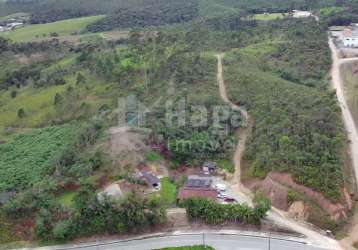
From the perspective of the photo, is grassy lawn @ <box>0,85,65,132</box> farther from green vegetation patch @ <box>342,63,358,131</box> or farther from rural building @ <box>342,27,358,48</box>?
rural building @ <box>342,27,358,48</box>

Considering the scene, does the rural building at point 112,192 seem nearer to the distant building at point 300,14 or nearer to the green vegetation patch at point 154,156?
the green vegetation patch at point 154,156

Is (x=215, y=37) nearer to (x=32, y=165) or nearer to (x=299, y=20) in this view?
(x=299, y=20)

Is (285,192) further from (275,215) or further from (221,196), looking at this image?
(221,196)

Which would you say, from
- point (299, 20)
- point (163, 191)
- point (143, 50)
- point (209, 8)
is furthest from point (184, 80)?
point (209, 8)

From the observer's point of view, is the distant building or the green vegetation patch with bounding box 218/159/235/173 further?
the distant building

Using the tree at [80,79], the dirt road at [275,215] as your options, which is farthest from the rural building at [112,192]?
the tree at [80,79]

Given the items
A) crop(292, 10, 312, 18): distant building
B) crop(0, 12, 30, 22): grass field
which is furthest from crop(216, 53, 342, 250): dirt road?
crop(0, 12, 30, 22): grass field

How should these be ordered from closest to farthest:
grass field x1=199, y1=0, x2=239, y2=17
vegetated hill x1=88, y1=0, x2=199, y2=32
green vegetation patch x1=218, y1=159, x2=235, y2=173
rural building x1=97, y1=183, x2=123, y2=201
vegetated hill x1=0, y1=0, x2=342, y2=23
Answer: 1. rural building x1=97, y1=183, x2=123, y2=201
2. green vegetation patch x1=218, y1=159, x2=235, y2=173
3. grass field x1=199, y1=0, x2=239, y2=17
4. vegetated hill x1=0, y1=0, x2=342, y2=23
5. vegetated hill x1=88, y1=0, x2=199, y2=32
